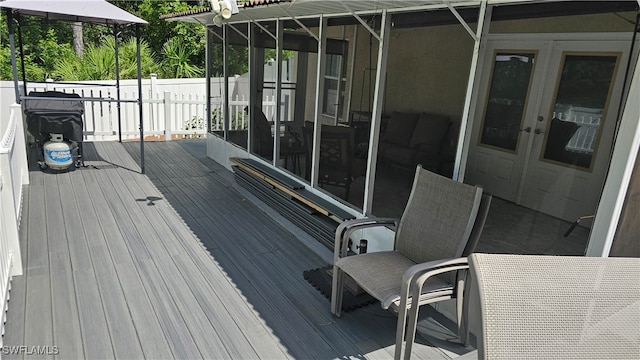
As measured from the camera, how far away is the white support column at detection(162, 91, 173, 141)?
852 centimetres

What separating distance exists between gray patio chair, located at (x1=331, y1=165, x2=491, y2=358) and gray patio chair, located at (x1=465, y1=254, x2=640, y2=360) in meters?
0.64

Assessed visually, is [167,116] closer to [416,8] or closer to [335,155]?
[335,155]

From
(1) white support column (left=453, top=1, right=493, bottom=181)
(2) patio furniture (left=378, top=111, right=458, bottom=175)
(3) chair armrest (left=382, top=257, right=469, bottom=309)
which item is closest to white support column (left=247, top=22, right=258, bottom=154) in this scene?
(2) patio furniture (left=378, top=111, right=458, bottom=175)

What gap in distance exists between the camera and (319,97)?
4621 millimetres

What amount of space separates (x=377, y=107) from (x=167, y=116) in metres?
6.19

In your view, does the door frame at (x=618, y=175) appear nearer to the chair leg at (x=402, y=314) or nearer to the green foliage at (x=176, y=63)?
the chair leg at (x=402, y=314)

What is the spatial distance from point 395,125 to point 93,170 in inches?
178

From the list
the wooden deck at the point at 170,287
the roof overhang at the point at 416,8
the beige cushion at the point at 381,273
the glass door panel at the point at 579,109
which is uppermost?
the roof overhang at the point at 416,8

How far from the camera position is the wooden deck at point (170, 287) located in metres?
2.68

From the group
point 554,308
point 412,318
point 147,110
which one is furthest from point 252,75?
point 554,308

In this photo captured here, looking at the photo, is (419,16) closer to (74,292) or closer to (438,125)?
(438,125)

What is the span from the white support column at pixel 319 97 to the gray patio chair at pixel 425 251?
1.63 m

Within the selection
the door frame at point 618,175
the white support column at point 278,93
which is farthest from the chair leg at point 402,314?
the white support column at point 278,93

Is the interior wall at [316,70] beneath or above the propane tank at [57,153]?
above
